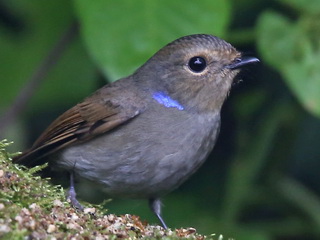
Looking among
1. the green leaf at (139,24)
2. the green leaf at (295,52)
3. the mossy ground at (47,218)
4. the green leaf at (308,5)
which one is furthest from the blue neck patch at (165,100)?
the mossy ground at (47,218)

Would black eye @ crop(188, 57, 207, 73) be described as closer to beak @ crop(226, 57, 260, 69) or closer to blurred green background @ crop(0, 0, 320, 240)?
beak @ crop(226, 57, 260, 69)

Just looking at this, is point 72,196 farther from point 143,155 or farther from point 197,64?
point 197,64

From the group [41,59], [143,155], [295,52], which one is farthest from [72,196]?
[41,59]

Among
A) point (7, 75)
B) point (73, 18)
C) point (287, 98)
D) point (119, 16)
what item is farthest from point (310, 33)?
point (7, 75)

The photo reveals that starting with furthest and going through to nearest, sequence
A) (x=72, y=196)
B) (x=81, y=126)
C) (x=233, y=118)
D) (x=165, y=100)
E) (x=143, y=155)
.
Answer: (x=233, y=118) < (x=165, y=100) < (x=81, y=126) < (x=143, y=155) < (x=72, y=196)

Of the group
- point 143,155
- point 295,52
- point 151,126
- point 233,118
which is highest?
point 233,118

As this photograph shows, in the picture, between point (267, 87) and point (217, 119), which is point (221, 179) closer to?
point (267, 87)
